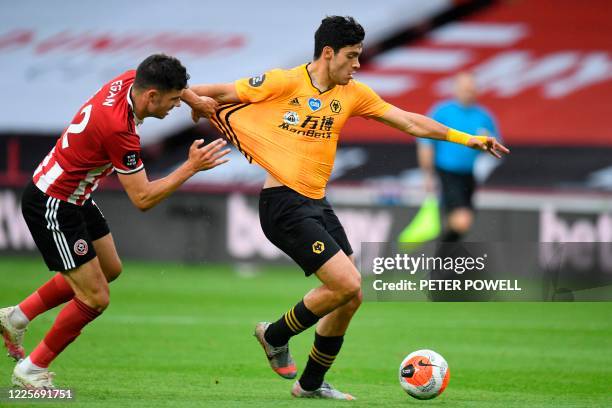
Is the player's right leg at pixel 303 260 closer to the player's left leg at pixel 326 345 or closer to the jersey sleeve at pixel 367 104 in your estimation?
the player's left leg at pixel 326 345

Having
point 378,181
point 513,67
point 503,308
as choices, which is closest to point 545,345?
point 503,308

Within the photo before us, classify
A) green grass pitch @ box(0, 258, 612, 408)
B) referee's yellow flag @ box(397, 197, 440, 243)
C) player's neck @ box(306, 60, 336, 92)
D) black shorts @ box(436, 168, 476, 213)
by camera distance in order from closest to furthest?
1. player's neck @ box(306, 60, 336, 92)
2. green grass pitch @ box(0, 258, 612, 408)
3. black shorts @ box(436, 168, 476, 213)
4. referee's yellow flag @ box(397, 197, 440, 243)

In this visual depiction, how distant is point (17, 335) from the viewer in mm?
7195

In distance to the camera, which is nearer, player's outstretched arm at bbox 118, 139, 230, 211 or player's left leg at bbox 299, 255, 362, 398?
player's outstretched arm at bbox 118, 139, 230, 211

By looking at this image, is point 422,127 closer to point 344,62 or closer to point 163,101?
point 344,62

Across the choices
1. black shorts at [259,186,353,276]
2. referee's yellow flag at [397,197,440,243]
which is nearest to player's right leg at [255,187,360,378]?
black shorts at [259,186,353,276]

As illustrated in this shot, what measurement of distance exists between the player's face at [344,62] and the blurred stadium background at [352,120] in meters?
7.42

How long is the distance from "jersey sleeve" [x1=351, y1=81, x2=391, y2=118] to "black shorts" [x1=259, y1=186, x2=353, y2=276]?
0.65 metres

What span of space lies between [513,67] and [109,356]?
1431 cm

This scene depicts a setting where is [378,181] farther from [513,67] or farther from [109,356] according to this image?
[109,356]

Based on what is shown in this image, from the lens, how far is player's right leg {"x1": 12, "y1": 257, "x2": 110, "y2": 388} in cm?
663

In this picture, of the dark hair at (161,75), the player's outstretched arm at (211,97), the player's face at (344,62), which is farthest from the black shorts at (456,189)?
the dark hair at (161,75)

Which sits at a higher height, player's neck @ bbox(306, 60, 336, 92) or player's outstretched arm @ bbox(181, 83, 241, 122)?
player's neck @ bbox(306, 60, 336, 92)

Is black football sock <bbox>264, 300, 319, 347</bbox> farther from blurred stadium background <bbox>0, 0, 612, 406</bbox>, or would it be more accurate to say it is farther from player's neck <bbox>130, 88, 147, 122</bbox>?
blurred stadium background <bbox>0, 0, 612, 406</bbox>
